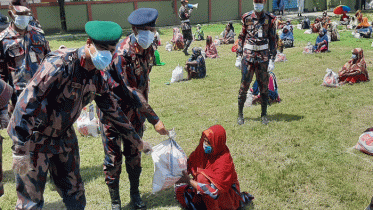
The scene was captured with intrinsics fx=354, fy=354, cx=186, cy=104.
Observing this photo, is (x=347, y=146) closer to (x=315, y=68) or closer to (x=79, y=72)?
(x=79, y=72)

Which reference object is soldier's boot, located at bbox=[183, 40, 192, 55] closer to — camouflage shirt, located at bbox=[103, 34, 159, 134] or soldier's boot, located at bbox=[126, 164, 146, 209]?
camouflage shirt, located at bbox=[103, 34, 159, 134]

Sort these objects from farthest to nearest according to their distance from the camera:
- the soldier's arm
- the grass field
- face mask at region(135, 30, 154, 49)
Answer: the grass field < face mask at region(135, 30, 154, 49) < the soldier's arm

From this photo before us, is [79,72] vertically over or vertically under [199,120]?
over

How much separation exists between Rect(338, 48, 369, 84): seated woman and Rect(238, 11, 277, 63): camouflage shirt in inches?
159

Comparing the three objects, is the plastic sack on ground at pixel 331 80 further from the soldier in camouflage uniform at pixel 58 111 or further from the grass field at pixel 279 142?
the soldier in camouflage uniform at pixel 58 111

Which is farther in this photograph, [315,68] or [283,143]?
[315,68]

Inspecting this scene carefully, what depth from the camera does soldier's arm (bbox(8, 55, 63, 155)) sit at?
110 inches

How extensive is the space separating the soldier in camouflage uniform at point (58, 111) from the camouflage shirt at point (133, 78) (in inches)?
12.3

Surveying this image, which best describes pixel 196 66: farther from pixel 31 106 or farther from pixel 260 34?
pixel 31 106

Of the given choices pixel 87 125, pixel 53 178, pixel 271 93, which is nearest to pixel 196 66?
pixel 271 93

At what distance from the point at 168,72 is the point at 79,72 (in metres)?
9.28

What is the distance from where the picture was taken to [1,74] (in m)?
5.22

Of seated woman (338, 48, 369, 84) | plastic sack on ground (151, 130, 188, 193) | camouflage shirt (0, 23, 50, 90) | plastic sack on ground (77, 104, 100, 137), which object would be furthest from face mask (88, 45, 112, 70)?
seated woman (338, 48, 369, 84)

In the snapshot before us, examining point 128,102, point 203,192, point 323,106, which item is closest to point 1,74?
point 128,102
